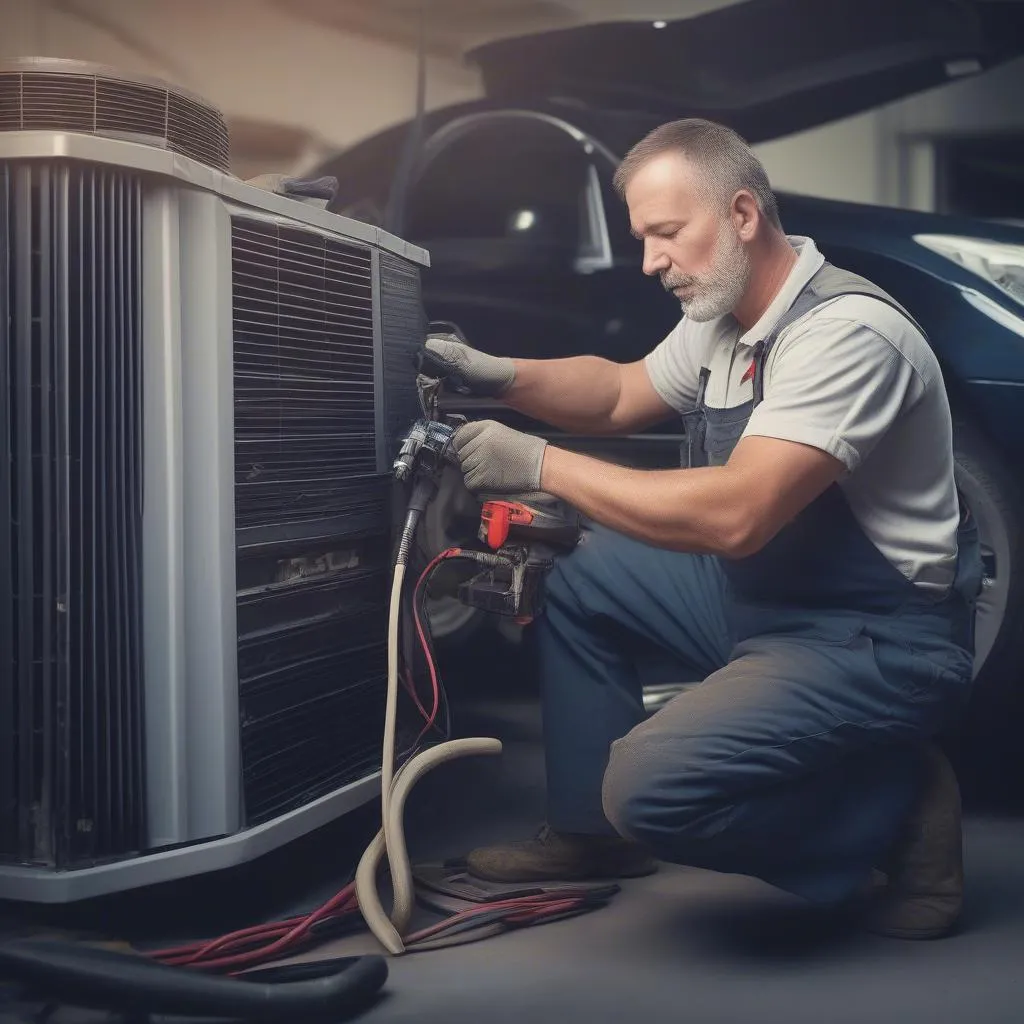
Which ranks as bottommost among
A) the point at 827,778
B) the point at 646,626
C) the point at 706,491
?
the point at 827,778

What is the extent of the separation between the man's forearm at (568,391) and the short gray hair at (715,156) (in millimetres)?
392

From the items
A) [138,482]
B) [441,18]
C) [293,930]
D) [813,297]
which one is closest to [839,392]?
[813,297]

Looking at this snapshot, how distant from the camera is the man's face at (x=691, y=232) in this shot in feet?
5.67

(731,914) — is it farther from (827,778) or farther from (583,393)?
(583,393)

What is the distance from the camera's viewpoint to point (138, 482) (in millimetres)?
1442

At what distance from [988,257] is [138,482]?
1.62 metres

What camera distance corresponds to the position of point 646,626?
1.85 m

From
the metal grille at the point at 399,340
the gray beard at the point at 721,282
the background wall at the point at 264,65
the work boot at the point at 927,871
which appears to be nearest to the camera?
the work boot at the point at 927,871

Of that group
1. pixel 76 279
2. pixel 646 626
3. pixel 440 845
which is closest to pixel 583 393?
pixel 646 626

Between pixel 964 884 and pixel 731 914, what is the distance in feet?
1.20

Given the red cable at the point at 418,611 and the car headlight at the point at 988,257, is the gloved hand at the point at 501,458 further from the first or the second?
the car headlight at the point at 988,257

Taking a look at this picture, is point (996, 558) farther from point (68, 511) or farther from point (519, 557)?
point (68, 511)

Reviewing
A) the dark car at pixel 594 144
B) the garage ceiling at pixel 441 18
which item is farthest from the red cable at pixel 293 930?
the garage ceiling at pixel 441 18

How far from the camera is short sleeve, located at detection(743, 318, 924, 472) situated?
5.02 feet
